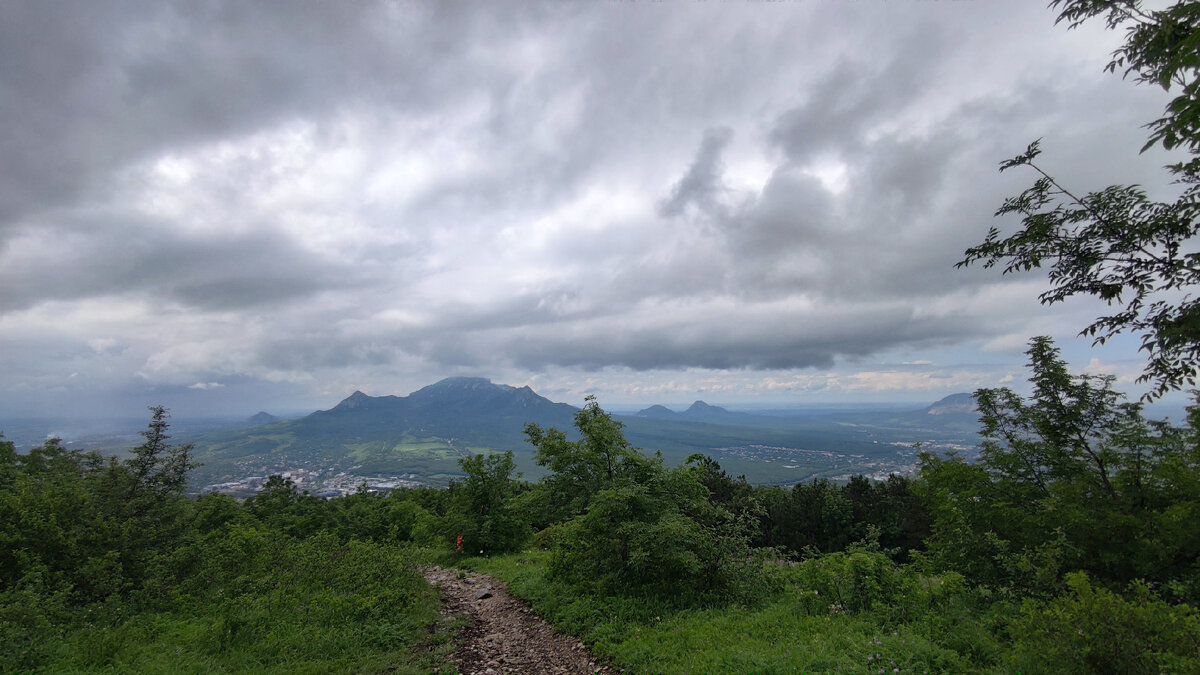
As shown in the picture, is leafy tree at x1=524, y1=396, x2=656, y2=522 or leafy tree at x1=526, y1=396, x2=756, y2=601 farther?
leafy tree at x1=524, y1=396, x2=656, y2=522

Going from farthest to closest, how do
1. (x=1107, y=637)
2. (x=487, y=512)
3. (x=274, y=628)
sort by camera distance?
(x=487, y=512), (x=274, y=628), (x=1107, y=637)

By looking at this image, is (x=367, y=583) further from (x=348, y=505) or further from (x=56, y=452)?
(x=56, y=452)

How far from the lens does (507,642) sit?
11.2 meters

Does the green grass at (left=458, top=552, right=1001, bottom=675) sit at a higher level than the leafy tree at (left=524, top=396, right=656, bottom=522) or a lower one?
lower

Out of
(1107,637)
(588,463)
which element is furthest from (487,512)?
(1107,637)

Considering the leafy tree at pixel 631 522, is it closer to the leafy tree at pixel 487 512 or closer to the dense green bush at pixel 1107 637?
the dense green bush at pixel 1107 637

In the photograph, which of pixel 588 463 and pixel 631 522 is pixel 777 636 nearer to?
pixel 631 522

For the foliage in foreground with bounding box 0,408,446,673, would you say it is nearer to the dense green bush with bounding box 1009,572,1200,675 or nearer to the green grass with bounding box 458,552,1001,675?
the green grass with bounding box 458,552,1001,675

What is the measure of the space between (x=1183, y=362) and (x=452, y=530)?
93.0 ft

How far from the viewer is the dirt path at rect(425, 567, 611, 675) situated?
951 cm

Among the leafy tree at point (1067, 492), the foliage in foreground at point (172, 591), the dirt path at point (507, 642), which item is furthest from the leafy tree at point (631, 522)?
the leafy tree at point (1067, 492)

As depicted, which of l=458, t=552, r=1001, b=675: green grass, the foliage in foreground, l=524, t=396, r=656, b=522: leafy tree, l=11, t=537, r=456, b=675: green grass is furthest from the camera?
l=524, t=396, r=656, b=522: leafy tree

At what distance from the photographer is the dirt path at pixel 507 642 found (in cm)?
951

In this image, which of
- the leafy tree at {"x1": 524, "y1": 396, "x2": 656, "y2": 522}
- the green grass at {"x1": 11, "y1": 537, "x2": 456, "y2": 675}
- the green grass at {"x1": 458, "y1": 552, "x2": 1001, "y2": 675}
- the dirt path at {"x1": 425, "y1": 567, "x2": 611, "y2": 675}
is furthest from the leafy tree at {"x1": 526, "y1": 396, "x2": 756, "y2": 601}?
the green grass at {"x1": 11, "y1": 537, "x2": 456, "y2": 675}
